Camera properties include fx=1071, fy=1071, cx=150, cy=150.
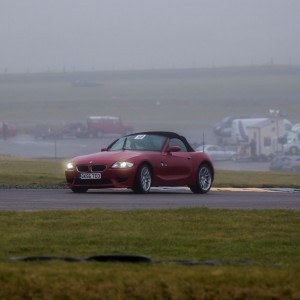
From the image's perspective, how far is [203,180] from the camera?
72.0 feet

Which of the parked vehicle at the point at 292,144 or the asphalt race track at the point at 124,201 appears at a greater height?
the parked vehicle at the point at 292,144

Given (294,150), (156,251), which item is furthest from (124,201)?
(294,150)

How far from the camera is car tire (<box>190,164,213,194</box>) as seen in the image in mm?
21797

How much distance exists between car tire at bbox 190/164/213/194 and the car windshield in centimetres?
103

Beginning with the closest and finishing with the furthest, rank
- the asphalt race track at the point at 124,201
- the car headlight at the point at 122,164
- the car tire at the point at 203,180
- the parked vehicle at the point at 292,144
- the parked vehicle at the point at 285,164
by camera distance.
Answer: the asphalt race track at the point at 124,201 < the car headlight at the point at 122,164 < the car tire at the point at 203,180 < the parked vehicle at the point at 285,164 < the parked vehicle at the point at 292,144

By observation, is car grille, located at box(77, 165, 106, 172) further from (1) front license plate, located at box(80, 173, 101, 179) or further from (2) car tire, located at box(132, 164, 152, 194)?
(2) car tire, located at box(132, 164, 152, 194)

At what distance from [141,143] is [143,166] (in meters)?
0.93

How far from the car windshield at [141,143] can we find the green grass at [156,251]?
7688 mm

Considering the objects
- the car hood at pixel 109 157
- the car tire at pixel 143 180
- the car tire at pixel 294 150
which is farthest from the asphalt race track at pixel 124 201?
the car tire at pixel 294 150

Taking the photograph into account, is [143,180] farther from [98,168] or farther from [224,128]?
[224,128]

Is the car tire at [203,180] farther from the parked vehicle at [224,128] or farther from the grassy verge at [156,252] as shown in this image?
the parked vehicle at [224,128]

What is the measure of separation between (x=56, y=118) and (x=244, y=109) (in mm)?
19168

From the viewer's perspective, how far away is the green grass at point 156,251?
802 cm

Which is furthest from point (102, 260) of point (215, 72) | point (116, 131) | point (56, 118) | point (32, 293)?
point (215, 72)
